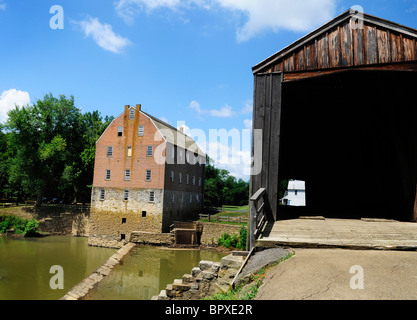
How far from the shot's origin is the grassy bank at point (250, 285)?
4773 mm

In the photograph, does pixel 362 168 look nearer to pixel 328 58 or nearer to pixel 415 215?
pixel 415 215

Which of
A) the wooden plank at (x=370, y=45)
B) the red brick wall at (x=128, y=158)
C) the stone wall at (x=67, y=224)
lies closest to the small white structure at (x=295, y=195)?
the red brick wall at (x=128, y=158)

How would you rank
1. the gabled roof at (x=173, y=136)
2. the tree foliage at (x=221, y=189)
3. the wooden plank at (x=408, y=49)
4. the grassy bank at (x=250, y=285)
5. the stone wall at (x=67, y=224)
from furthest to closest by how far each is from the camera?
the tree foliage at (x=221, y=189)
the stone wall at (x=67, y=224)
the gabled roof at (x=173, y=136)
the wooden plank at (x=408, y=49)
the grassy bank at (x=250, y=285)

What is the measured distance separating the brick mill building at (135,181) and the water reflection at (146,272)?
4.24 meters

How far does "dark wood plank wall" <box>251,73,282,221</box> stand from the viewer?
9.46m

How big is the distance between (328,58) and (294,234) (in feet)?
20.0

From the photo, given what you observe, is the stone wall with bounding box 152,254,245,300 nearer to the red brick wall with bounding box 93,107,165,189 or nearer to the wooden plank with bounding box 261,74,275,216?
the wooden plank with bounding box 261,74,275,216

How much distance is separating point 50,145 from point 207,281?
38.9m

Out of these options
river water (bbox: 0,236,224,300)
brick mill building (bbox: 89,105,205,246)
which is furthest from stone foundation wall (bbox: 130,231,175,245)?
river water (bbox: 0,236,224,300)

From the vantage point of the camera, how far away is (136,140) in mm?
35312

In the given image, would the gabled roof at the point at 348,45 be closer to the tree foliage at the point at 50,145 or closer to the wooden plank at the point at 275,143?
the wooden plank at the point at 275,143

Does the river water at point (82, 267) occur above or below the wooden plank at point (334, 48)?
below
